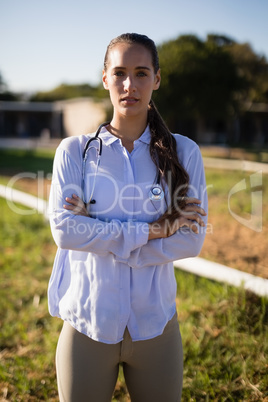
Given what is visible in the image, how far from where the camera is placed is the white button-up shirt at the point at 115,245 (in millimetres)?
1681

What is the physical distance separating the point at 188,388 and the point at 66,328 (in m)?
1.39

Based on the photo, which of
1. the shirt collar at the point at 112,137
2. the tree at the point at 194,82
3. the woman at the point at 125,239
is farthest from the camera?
the tree at the point at 194,82

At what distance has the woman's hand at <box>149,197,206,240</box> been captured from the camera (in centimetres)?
177

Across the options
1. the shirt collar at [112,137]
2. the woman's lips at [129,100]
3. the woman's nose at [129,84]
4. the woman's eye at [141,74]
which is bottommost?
the shirt collar at [112,137]

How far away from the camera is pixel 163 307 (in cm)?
175

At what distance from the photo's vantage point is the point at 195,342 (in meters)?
3.14

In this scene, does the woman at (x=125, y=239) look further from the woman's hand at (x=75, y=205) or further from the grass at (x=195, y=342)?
the grass at (x=195, y=342)

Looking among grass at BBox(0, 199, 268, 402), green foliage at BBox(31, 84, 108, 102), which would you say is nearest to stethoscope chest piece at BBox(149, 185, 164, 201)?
grass at BBox(0, 199, 268, 402)

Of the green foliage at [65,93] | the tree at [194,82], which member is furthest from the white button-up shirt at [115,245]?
the green foliage at [65,93]

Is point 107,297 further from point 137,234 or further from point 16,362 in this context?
point 16,362

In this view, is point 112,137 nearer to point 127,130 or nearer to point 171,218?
point 127,130

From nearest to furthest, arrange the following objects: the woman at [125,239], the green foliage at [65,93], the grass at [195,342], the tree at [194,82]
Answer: the woman at [125,239] < the grass at [195,342] < the tree at [194,82] < the green foliage at [65,93]


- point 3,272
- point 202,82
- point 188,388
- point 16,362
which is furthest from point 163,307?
point 202,82

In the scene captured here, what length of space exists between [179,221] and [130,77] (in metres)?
0.70
